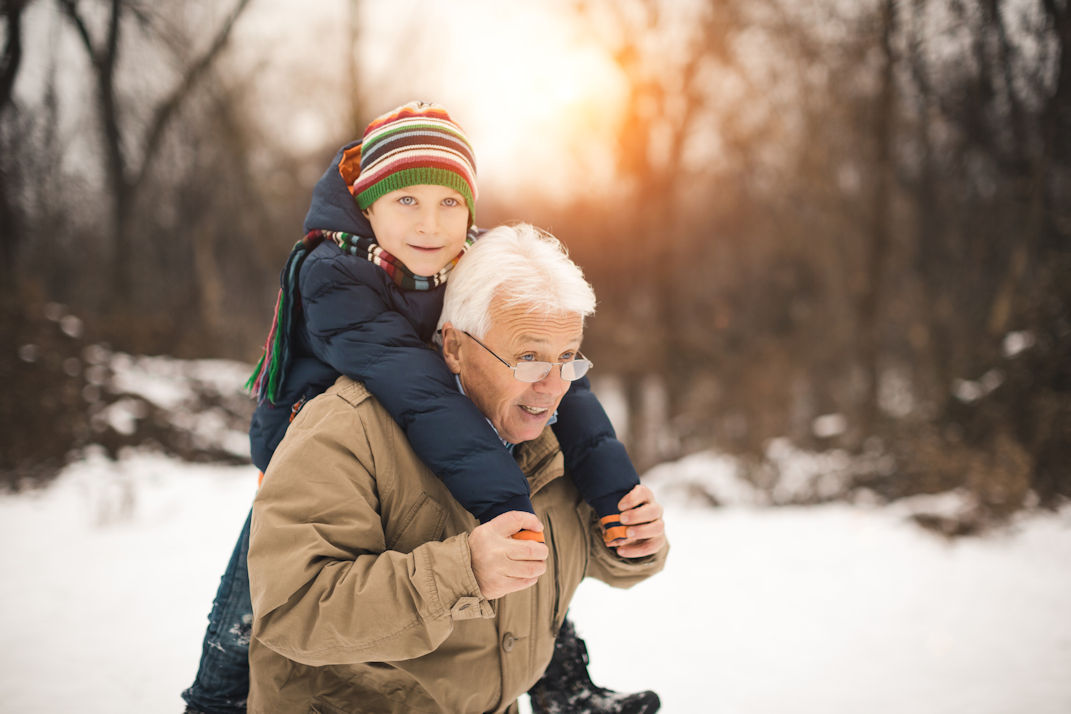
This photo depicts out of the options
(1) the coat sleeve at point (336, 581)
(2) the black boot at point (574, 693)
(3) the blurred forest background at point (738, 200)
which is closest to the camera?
(1) the coat sleeve at point (336, 581)

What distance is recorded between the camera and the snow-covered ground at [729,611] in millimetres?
3109

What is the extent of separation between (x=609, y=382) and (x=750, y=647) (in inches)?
490

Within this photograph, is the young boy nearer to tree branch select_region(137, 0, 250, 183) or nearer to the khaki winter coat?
the khaki winter coat

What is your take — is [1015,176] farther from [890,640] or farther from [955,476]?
[890,640]

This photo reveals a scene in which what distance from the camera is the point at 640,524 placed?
172 centimetres

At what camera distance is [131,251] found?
34.8 feet

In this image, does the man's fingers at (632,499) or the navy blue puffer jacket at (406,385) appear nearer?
the navy blue puffer jacket at (406,385)

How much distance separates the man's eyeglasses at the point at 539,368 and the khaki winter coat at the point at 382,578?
0.25 meters

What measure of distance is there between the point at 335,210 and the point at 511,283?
0.62 metres

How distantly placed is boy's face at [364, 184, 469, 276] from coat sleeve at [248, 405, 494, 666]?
2.13ft

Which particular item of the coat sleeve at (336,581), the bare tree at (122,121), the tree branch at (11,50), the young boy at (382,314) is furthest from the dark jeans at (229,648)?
the bare tree at (122,121)

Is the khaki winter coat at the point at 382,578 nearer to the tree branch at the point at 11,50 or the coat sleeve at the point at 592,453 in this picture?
the coat sleeve at the point at 592,453

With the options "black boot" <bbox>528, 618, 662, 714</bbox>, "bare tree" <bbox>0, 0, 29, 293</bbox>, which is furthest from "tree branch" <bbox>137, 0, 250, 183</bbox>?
"black boot" <bbox>528, 618, 662, 714</bbox>

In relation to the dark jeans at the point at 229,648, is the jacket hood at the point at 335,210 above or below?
above
